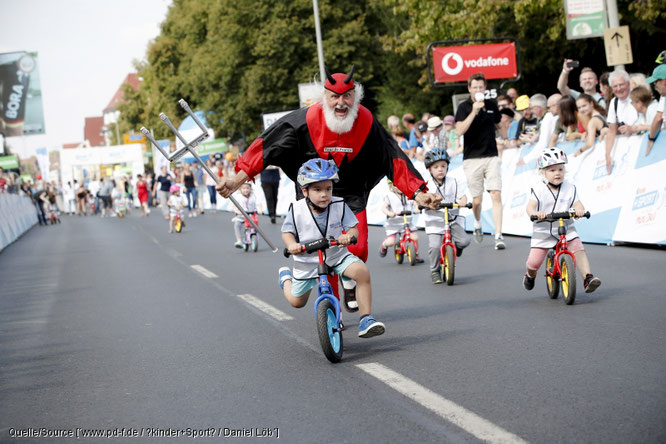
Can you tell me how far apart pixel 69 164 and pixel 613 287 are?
75.1m

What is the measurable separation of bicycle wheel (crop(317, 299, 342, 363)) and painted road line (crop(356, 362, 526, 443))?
0.20m

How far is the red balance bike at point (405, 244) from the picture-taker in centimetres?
1303

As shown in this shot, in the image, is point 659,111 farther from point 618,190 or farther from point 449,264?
point 449,264

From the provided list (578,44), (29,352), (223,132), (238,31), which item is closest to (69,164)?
(223,132)

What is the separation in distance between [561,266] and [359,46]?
44518 millimetres

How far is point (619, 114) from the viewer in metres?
13.5

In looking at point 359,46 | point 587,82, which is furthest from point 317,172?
point 359,46

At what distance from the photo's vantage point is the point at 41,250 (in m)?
23.0

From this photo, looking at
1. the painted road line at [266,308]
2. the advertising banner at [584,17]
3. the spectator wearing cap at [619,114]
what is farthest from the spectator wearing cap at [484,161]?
the painted road line at [266,308]

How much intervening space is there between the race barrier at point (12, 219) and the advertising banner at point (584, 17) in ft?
49.3

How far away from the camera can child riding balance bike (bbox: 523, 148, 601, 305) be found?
28.5ft

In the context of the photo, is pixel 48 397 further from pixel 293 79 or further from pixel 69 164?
pixel 69 164

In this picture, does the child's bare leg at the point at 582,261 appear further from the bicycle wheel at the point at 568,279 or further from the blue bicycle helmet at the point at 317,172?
the blue bicycle helmet at the point at 317,172

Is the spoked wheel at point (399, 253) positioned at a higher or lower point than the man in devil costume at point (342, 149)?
lower
